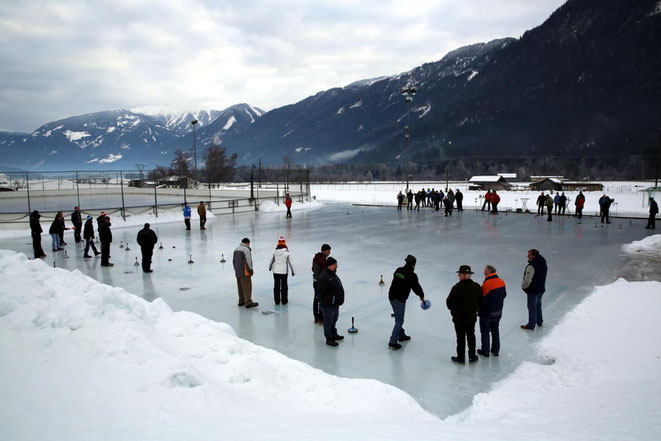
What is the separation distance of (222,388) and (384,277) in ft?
25.0

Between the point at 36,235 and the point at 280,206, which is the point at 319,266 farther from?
the point at 280,206

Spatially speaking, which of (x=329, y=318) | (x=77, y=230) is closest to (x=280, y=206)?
(x=77, y=230)

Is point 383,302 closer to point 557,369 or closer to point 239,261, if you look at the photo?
point 239,261

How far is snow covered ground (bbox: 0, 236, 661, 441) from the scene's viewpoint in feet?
12.4

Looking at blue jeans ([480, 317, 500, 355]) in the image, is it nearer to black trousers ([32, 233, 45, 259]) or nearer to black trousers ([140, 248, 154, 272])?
black trousers ([140, 248, 154, 272])

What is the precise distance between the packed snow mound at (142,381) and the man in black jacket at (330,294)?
1196 mm

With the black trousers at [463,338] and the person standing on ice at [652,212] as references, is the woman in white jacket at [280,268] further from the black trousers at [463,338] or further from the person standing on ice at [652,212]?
Result: the person standing on ice at [652,212]

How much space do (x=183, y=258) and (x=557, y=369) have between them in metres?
12.2

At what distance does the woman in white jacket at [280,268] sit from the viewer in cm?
921

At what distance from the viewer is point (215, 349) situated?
230 inches

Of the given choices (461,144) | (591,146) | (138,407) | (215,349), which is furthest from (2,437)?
(461,144)

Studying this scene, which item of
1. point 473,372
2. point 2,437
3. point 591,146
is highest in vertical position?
point 591,146

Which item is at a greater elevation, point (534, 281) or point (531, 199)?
point (534, 281)

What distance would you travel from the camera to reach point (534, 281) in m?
7.71
